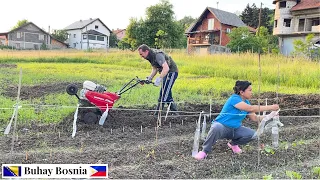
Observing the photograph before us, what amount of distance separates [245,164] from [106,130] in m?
2.24

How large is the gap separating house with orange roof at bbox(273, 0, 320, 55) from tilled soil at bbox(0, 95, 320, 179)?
83.0 feet

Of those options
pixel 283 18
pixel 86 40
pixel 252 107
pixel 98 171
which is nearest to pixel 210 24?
pixel 283 18

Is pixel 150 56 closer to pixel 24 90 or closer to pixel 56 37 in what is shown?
pixel 24 90

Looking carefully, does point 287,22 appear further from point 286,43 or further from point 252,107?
point 252,107

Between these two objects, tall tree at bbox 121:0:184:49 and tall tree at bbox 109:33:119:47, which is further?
tall tree at bbox 109:33:119:47

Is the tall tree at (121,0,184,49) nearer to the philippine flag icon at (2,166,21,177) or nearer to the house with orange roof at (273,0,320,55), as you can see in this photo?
the house with orange roof at (273,0,320,55)

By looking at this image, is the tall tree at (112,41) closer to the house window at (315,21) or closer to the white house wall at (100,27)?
the white house wall at (100,27)

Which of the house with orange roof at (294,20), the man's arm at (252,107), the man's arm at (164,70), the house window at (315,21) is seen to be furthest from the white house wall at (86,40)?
the man's arm at (252,107)

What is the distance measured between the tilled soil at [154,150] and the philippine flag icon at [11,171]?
0.39 metres

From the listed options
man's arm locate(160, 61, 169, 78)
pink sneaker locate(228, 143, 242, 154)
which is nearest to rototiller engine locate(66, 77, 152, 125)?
man's arm locate(160, 61, 169, 78)

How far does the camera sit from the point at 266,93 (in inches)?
334

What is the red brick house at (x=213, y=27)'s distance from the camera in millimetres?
36062

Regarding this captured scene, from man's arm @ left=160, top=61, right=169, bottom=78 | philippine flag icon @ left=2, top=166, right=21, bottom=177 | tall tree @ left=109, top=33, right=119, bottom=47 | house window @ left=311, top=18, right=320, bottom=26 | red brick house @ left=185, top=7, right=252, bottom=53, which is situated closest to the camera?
philippine flag icon @ left=2, top=166, right=21, bottom=177

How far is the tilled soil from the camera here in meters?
3.39
